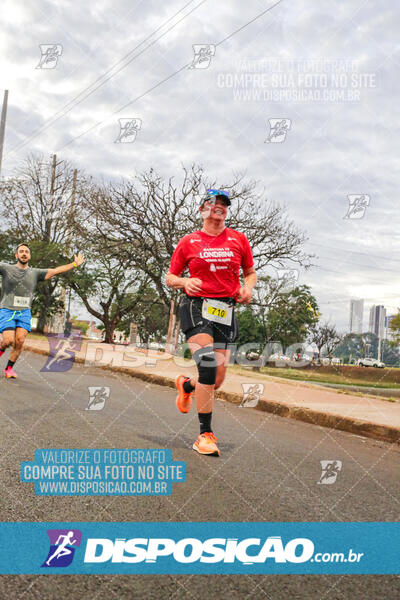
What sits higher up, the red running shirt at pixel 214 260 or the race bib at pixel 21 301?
the red running shirt at pixel 214 260

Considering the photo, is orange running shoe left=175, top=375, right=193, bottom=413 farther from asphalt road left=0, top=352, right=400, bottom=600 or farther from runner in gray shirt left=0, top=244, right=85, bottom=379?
runner in gray shirt left=0, top=244, right=85, bottom=379

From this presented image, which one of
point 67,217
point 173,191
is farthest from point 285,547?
point 67,217

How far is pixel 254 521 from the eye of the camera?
2.83 meters

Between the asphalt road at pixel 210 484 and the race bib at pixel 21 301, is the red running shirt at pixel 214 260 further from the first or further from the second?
the race bib at pixel 21 301

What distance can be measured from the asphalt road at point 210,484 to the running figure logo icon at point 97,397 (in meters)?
0.11

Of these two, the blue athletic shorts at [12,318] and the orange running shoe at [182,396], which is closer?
the orange running shoe at [182,396]

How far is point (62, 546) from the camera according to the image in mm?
2414

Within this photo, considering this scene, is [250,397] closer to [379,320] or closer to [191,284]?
[191,284]

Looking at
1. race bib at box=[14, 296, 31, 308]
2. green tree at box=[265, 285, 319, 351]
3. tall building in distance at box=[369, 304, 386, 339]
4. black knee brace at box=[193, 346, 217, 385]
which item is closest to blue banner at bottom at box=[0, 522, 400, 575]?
black knee brace at box=[193, 346, 217, 385]

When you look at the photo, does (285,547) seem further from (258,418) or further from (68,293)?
(68,293)

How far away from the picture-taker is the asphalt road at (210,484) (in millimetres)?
2133

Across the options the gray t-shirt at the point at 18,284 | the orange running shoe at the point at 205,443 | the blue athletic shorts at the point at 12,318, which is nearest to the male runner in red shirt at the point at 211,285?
the orange running shoe at the point at 205,443

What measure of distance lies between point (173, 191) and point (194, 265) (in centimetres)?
2015

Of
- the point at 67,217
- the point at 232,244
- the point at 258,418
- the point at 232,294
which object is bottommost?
the point at 258,418
